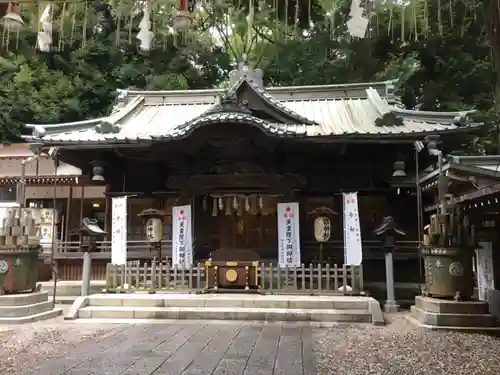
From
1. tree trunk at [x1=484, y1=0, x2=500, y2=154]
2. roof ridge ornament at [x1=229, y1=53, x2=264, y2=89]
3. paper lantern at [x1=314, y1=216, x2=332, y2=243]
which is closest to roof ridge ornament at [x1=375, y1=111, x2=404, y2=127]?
paper lantern at [x1=314, y1=216, x2=332, y2=243]

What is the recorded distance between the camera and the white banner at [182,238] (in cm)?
1270

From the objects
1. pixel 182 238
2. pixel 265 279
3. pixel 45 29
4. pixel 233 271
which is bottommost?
pixel 265 279

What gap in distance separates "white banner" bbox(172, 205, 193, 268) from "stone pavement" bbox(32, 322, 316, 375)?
11.7 ft

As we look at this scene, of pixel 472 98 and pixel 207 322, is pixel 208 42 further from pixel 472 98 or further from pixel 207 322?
pixel 207 322

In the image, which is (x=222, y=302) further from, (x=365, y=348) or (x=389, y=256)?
(x=389, y=256)

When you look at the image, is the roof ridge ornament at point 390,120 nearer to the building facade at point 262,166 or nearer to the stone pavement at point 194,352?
the building facade at point 262,166

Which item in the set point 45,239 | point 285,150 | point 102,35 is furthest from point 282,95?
point 102,35

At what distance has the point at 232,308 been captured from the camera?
34.3 feet

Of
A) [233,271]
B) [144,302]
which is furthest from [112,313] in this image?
[233,271]

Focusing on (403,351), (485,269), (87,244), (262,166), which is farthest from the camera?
(262,166)

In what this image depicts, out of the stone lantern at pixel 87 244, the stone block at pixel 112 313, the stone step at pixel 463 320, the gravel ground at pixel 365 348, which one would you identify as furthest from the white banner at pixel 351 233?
the stone lantern at pixel 87 244

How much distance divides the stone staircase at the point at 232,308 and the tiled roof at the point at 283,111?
14.5 feet

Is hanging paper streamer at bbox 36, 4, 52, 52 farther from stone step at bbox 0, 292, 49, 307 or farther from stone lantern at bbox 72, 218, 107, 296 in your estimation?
stone step at bbox 0, 292, 49, 307

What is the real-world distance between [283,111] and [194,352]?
898cm
